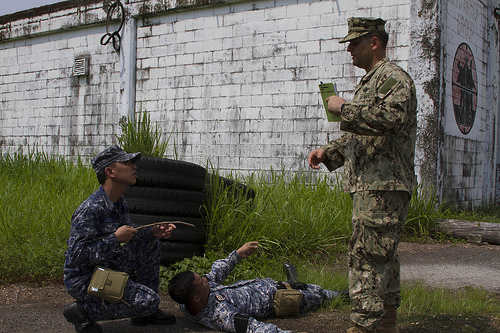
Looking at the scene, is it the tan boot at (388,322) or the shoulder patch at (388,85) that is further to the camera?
the tan boot at (388,322)

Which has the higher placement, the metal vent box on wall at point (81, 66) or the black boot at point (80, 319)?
the metal vent box on wall at point (81, 66)

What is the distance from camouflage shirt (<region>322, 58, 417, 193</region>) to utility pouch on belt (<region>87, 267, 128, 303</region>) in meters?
1.47

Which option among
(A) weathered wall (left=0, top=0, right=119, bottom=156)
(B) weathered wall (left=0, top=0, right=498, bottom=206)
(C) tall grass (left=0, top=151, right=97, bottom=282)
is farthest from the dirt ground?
(A) weathered wall (left=0, top=0, right=119, bottom=156)

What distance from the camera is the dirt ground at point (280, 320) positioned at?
3373 millimetres

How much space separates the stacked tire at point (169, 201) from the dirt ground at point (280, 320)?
521mm

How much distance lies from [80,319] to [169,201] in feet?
5.18

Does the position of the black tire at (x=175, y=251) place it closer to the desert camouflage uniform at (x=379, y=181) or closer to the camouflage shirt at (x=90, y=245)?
the camouflage shirt at (x=90, y=245)

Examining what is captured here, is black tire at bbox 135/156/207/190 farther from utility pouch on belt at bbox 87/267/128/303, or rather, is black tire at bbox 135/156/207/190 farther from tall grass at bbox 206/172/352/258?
utility pouch on belt at bbox 87/267/128/303

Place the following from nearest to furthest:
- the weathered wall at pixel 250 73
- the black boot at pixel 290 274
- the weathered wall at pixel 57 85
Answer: the black boot at pixel 290 274, the weathered wall at pixel 250 73, the weathered wall at pixel 57 85

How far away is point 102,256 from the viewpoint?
3111mm

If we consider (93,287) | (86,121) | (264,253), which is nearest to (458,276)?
(264,253)

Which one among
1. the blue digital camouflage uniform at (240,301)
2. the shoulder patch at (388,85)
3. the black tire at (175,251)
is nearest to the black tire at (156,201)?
the black tire at (175,251)

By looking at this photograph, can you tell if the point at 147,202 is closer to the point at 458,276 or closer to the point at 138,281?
the point at 138,281

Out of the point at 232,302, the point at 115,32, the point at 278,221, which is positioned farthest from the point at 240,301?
the point at 115,32
